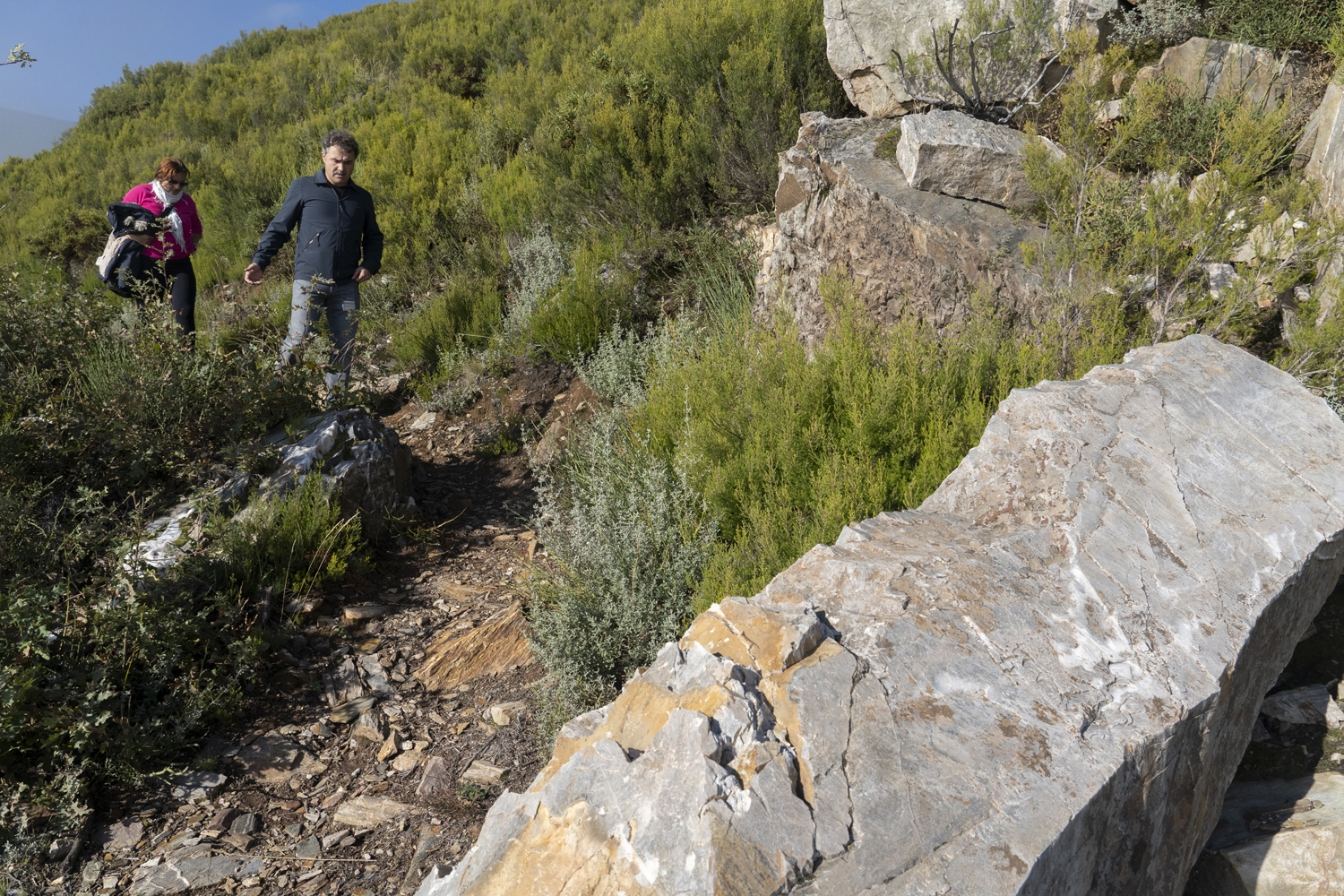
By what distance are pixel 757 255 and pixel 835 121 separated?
3.76ft

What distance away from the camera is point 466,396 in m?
6.09

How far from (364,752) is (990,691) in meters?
2.43

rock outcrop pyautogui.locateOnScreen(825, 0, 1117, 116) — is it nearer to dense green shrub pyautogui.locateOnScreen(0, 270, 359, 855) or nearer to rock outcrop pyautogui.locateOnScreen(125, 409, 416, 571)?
rock outcrop pyautogui.locateOnScreen(125, 409, 416, 571)

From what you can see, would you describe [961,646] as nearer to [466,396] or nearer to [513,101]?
[466,396]

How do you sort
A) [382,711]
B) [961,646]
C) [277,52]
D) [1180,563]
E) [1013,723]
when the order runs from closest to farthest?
1. [1013,723]
2. [961,646]
3. [1180,563]
4. [382,711]
5. [277,52]

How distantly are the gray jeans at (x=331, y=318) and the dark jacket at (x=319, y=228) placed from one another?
0.33ft

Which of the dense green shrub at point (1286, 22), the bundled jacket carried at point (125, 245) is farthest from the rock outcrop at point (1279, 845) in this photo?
the bundled jacket carried at point (125, 245)

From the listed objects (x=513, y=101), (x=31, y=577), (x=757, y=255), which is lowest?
(x=31, y=577)

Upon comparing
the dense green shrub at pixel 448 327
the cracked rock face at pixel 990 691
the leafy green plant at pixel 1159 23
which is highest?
the leafy green plant at pixel 1159 23

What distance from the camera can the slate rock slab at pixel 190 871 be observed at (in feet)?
8.10

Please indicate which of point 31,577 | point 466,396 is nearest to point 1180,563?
point 31,577

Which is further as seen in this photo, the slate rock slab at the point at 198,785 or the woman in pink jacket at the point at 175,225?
the woman in pink jacket at the point at 175,225

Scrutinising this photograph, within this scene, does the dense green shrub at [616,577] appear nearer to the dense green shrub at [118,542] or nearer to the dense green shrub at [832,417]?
the dense green shrub at [832,417]

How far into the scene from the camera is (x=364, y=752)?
3100 mm
